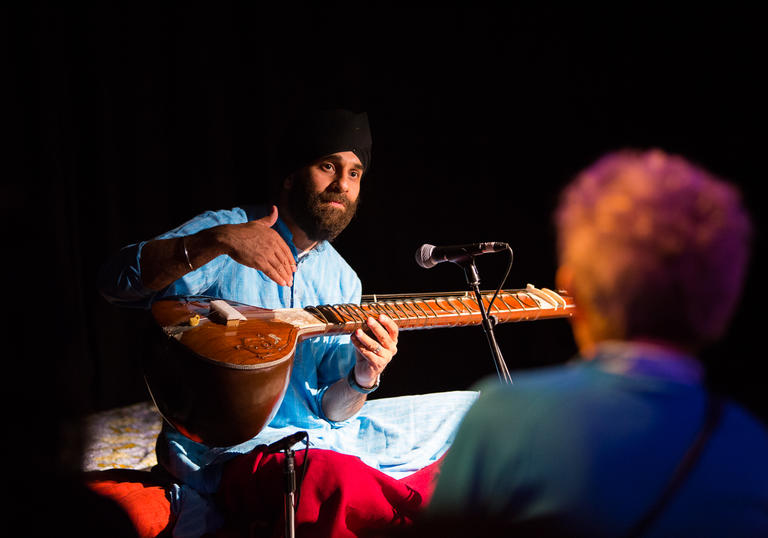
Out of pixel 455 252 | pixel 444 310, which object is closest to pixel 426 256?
pixel 455 252

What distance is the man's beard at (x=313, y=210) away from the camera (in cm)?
268

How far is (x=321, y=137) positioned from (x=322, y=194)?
266mm

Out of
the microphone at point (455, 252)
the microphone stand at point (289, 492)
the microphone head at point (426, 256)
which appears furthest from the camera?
the microphone head at point (426, 256)

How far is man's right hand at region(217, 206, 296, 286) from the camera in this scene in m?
1.96

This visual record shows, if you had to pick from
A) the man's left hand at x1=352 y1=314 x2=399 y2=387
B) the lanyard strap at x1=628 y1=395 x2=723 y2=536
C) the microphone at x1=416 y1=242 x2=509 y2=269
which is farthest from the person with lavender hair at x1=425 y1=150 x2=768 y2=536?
the man's left hand at x1=352 y1=314 x2=399 y2=387

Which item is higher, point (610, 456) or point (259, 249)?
point (610, 456)

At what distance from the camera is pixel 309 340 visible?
248cm

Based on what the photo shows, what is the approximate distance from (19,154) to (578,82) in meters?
3.88

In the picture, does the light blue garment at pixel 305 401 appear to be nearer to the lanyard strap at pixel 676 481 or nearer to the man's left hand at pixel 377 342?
the man's left hand at pixel 377 342

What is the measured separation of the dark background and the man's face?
1.48 m

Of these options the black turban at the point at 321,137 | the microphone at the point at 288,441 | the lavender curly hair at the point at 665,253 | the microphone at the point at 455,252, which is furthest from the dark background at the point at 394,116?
the lavender curly hair at the point at 665,253

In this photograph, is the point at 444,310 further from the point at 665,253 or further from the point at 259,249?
the point at 665,253

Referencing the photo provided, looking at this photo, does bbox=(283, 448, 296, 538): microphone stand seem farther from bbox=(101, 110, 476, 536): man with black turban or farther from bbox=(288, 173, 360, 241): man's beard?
bbox=(288, 173, 360, 241): man's beard

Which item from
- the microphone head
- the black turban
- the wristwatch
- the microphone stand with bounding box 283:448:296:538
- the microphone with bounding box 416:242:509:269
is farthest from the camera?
the black turban
